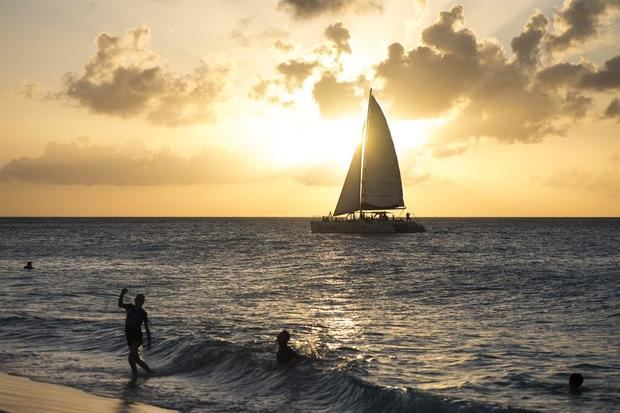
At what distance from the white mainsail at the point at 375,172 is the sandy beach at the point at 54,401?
96.3 metres

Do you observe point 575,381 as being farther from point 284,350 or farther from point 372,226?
point 372,226

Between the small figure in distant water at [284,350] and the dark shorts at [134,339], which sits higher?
the dark shorts at [134,339]

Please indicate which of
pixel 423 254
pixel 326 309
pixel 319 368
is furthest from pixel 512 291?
pixel 423 254

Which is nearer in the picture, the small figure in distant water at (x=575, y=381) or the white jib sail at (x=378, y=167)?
the small figure in distant water at (x=575, y=381)

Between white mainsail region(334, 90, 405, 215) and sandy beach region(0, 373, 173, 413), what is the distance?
96.3 m

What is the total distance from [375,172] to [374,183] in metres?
1.94

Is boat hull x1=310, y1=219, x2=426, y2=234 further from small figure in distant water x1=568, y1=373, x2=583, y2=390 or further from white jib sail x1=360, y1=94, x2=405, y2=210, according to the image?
small figure in distant water x1=568, y1=373, x2=583, y2=390

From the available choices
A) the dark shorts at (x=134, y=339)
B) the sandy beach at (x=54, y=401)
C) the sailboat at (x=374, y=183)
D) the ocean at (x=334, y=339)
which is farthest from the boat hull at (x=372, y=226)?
the sandy beach at (x=54, y=401)

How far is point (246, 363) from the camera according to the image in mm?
20406

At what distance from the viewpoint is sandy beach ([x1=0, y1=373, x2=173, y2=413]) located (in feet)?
46.4

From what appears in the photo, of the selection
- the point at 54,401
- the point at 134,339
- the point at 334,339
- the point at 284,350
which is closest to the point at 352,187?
the point at 334,339

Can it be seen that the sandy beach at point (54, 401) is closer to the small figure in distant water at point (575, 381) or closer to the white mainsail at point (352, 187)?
the small figure in distant water at point (575, 381)

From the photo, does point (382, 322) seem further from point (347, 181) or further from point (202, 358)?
point (347, 181)

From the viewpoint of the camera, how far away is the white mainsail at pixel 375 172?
111 meters
